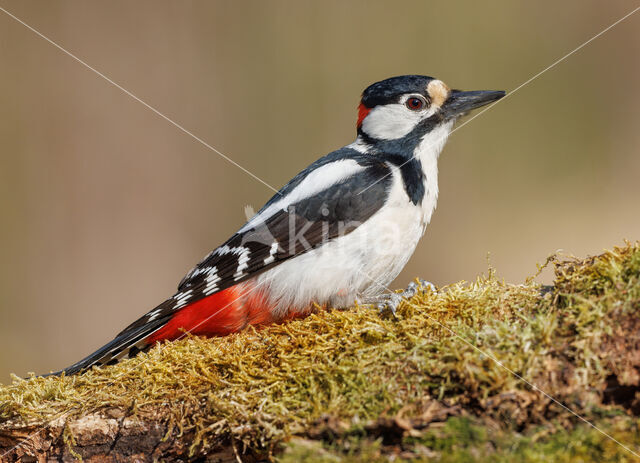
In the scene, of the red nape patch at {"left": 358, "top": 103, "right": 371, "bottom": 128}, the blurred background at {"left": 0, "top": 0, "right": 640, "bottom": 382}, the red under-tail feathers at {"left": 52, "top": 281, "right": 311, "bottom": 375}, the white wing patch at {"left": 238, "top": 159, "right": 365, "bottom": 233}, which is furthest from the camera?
the blurred background at {"left": 0, "top": 0, "right": 640, "bottom": 382}

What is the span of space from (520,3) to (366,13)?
65.6 inches

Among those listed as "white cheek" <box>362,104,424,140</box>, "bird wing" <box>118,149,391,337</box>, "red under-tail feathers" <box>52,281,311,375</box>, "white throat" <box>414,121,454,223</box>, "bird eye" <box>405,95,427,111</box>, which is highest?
"bird eye" <box>405,95,427,111</box>

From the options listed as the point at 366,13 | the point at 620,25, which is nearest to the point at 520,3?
the point at 620,25

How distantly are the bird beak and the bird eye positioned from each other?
0.38ft

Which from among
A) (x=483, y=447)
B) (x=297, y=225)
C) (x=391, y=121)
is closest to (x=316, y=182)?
(x=297, y=225)

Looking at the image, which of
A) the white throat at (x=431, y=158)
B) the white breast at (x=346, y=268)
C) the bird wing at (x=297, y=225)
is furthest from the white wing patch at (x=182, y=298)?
the white throat at (x=431, y=158)

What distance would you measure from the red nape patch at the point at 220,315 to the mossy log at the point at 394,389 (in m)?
0.31

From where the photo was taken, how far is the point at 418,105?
2.92 metres

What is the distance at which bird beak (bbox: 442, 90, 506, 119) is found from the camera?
2924 millimetres

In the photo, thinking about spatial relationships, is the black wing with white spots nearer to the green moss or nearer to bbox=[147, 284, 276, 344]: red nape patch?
bbox=[147, 284, 276, 344]: red nape patch

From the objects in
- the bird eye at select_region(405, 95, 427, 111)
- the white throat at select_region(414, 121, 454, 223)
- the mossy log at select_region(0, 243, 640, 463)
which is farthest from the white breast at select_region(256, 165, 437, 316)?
the bird eye at select_region(405, 95, 427, 111)

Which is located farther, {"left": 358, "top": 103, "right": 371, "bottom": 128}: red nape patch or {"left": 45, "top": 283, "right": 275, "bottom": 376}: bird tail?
{"left": 358, "top": 103, "right": 371, "bottom": 128}: red nape patch

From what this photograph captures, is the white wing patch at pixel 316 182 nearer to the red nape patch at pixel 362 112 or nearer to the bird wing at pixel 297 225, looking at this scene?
the bird wing at pixel 297 225

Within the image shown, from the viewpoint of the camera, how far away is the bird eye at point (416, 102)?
9.53ft
